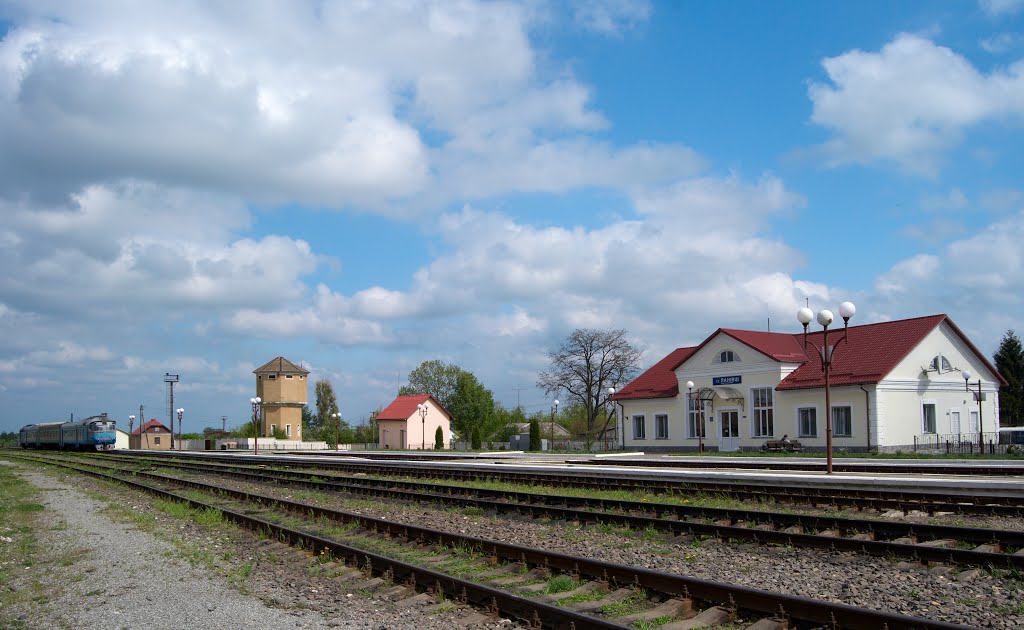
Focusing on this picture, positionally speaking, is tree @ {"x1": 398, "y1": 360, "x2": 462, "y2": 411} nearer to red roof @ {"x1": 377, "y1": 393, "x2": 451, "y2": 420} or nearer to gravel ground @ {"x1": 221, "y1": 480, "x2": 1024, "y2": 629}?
red roof @ {"x1": 377, "y1": 393, "x2": 451, "y2": 420}

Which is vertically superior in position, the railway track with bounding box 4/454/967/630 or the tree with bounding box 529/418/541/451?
the railway track with bounding box 4/454/967/630

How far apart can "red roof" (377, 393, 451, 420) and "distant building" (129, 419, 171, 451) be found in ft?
130

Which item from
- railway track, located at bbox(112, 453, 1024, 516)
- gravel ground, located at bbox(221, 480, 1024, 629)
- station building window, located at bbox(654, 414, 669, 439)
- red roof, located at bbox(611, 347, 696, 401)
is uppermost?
red roof, located at bbox(611, 347, 696, 401)

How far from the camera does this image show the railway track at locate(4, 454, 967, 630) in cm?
675

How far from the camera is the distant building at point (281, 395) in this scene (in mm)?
86375

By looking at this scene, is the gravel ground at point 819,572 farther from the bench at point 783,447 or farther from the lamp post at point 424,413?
the lamp post at point 424,413

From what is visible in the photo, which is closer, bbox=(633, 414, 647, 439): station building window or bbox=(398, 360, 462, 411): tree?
bbox=(633, 414, 647, 439): station building window

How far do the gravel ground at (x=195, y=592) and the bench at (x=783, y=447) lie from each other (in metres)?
31.8

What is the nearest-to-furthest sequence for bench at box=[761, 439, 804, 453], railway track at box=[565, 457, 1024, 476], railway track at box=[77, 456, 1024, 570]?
railway track at box=[77, 456, 1024, 570], railway track at box=[565, 457, 1024, 476], bench at box=[761, 439, 804, 453]

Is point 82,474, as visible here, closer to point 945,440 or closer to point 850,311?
point 850,311

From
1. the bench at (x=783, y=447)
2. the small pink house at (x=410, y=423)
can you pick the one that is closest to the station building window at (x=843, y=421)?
the bench at (x=783, y=447)

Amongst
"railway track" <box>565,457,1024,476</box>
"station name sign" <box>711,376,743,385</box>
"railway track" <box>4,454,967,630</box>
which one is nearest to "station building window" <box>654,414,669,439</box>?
"station name sign" <box>711,376,743,385</box>

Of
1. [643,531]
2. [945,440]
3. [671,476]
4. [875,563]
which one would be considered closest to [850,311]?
[671,476]

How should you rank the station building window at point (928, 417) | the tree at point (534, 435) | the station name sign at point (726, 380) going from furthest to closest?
the tree at point (534, 435), the station name sign at point (726, 380), the station building window at point (928, 417)
